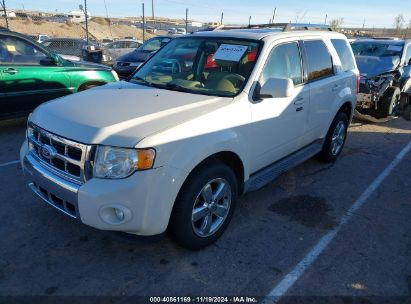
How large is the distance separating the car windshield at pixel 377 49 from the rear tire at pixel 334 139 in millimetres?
4962

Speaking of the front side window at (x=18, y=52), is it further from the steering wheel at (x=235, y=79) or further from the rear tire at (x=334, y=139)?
the rear tire at (x=334, y=139)

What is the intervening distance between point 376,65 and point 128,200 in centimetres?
800

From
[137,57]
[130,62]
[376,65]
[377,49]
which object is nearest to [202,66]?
[376,65]

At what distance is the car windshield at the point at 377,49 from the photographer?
9.30 m

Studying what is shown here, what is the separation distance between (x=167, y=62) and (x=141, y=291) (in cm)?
254

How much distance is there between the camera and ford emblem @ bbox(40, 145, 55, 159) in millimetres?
2902

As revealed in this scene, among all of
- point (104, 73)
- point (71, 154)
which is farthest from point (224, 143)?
point (104, 73)

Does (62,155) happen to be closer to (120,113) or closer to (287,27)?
(120,113)

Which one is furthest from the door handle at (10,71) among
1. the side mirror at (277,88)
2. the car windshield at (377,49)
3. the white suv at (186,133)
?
the car windshield at (377,49)

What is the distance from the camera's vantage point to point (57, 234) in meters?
3.40

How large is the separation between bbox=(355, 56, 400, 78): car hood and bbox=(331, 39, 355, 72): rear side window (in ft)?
10.3

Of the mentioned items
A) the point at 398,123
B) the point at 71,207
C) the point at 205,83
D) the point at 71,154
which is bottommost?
the point at 398,123

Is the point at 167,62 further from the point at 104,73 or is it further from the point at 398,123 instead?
the point at 398,123

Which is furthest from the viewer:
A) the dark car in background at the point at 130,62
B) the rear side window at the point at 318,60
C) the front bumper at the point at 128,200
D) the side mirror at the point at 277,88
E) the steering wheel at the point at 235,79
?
the dark car in background at the point at 130,62
